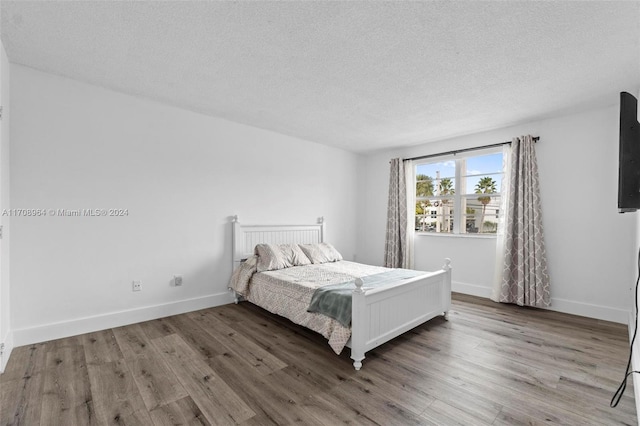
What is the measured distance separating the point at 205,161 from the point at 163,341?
6.85 ft

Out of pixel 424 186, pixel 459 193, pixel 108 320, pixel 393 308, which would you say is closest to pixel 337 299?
pixel 393 308

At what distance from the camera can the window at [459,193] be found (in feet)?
13.8

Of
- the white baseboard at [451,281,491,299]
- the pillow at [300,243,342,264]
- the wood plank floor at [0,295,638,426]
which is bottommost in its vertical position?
the wood plank floor at [0,295,638,426]

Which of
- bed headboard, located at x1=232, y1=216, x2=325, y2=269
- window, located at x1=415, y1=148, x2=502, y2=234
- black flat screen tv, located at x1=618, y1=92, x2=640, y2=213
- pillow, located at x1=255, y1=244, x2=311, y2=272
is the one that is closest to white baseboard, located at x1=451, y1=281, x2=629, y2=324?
window, located at x1=415, y1=148, x2=502, y2=234

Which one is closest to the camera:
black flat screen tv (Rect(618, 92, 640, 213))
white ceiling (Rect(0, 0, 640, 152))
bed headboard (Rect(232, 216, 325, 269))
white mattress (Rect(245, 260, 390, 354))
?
black flat screen tv (Rect(618, 92, 640, 213))

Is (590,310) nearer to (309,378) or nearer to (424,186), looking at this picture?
(424,186)

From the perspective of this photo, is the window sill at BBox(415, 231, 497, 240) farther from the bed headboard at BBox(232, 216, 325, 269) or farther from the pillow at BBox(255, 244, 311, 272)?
the pillow at BBox(255, 244, 311, 272)

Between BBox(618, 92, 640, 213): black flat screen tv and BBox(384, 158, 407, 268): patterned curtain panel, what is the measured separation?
3277 millimetres

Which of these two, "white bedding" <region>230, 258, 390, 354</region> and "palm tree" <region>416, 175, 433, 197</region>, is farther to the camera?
"palm tree" <region>416, 175, 433, 197</region>

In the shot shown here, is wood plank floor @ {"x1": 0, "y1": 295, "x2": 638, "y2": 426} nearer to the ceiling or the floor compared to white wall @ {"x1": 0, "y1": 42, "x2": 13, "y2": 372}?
nearer to the floor

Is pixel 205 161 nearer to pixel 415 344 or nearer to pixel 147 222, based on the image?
pixel 147 222

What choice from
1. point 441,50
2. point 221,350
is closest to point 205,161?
point 221,350

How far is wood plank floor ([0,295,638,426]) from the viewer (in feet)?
5.54

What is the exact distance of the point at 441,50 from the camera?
217 cm
